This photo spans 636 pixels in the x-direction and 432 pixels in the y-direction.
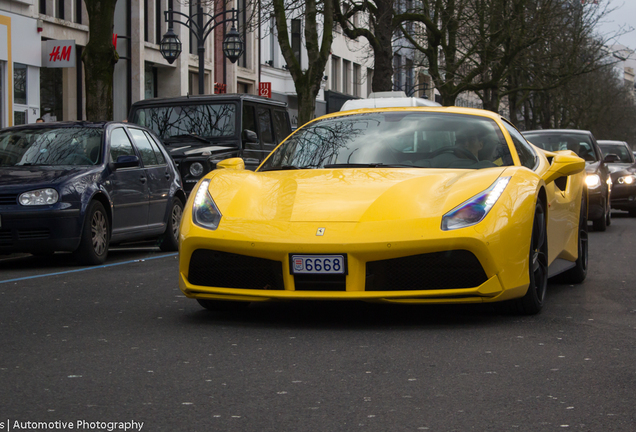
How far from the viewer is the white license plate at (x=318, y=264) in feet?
18.6

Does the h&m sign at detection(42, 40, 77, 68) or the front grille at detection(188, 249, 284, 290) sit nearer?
the front grille at detection(188, 249, 284, 290)

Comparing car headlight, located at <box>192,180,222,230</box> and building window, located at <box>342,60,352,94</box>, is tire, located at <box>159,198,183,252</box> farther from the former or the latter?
building window, located at <box>342,60,352,94</box>

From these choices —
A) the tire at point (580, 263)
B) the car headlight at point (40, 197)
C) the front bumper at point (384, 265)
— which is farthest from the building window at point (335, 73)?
the front bumper at point (384, 265)

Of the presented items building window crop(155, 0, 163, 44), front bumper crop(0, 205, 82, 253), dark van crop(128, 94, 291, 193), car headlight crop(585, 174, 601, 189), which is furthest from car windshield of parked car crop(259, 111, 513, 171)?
building window crop(155, 0, 163, 44)

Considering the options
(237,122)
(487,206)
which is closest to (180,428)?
(487,206)

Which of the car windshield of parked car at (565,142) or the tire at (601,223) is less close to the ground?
the car windshield of parked car at (565,142)

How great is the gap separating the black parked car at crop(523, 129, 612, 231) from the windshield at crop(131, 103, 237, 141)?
536 cm

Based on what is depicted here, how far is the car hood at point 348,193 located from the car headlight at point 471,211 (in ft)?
0.15

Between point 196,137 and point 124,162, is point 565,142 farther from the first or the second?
point 124,162

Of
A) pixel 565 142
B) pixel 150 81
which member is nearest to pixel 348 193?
pixel 565 142

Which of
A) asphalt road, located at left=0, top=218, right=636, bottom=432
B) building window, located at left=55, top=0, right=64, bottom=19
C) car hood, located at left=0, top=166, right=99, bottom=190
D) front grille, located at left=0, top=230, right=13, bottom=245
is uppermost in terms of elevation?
building window, located at left=55, top=0, right=64, bottom=19

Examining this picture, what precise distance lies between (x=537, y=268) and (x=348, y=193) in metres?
1.31

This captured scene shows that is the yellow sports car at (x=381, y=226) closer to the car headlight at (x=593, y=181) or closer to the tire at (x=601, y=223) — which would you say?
the car headlight at (x=593, y=181)

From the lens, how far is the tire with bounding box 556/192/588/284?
8.23 metres
